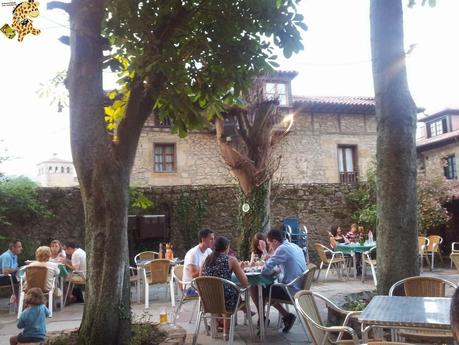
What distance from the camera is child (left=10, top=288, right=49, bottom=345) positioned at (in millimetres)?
4305

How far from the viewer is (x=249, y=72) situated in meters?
5.44

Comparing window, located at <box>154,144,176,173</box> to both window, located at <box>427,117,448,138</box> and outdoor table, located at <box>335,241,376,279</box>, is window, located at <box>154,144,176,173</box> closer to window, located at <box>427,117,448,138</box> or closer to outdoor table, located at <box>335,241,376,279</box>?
outdoor table, located at <box>335,241,376,279</box>

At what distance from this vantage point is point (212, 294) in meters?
4.89

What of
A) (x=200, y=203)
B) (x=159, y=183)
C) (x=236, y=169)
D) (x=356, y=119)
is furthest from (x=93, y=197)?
(x=356, y=119)

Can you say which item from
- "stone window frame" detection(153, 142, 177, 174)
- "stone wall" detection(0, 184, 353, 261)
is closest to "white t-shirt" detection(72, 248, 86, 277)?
"stone wall" detection(0, 184, 353, 261)

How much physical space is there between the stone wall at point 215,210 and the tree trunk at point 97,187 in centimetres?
737

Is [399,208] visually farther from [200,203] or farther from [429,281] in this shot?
[200,203]

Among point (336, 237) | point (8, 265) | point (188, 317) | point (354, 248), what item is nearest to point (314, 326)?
point (188, 317)

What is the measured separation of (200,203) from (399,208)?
8351 mm

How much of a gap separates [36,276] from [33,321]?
9.44 ft

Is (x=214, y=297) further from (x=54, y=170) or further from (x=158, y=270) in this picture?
(x=54, y=170)

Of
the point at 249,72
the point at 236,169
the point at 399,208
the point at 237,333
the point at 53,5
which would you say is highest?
the point at 53,5

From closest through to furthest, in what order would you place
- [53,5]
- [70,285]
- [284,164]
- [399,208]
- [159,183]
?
[53,5], [399,208], [70,285], [159,183], [284,164]

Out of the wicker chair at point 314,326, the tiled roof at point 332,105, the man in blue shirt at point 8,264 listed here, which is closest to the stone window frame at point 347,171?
the tiled roof at point 332,105
